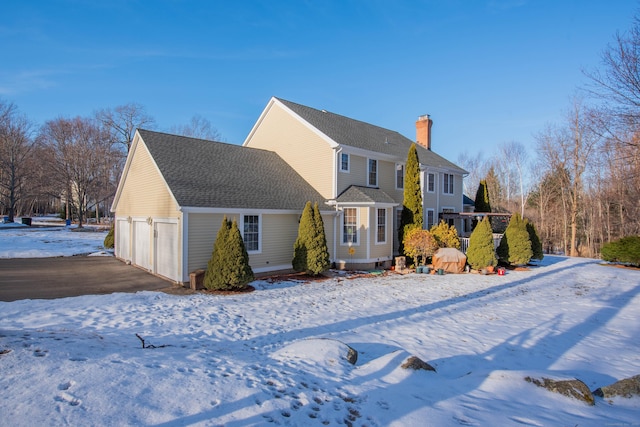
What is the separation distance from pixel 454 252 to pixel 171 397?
1580cm

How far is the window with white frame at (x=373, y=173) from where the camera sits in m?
19.6

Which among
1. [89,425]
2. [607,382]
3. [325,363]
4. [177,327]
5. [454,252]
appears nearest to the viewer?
[89,425]

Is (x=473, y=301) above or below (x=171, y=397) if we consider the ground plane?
below

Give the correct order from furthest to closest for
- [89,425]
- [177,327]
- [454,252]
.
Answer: [454,252] < [177,327] < [89,425]

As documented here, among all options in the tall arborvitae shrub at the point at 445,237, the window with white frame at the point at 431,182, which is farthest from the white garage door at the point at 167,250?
the window with white frame at the point at 431,182

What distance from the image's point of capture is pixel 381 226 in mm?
17875

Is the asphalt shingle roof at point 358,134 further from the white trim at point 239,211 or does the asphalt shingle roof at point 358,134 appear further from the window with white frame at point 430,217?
the white trim at point 239,211

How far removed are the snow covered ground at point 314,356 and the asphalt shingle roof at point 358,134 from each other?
932cm

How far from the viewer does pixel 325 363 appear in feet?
18.2

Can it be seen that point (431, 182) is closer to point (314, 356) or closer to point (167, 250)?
point (167, 250)

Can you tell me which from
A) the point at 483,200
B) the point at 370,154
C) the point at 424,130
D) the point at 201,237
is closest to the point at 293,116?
the point at 370,154

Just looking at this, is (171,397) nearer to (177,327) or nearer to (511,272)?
(177,327)

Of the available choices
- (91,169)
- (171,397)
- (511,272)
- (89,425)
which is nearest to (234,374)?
(171,397)

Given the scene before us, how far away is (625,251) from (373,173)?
14.7 m
